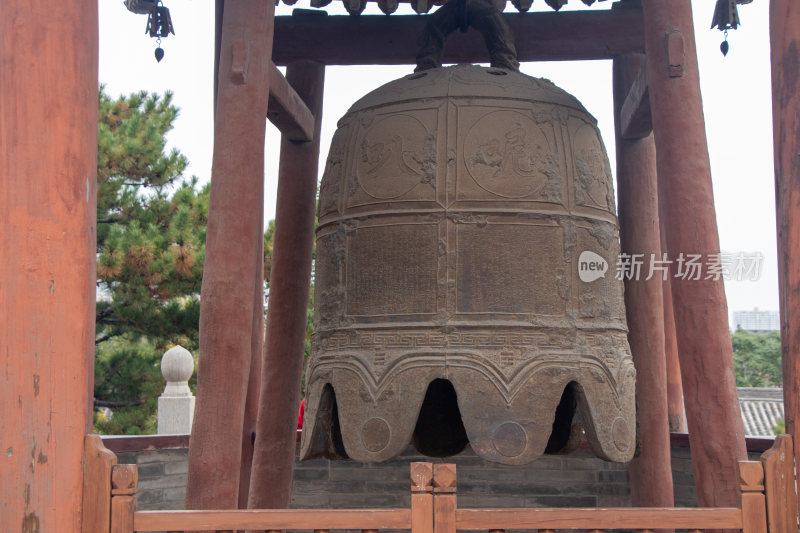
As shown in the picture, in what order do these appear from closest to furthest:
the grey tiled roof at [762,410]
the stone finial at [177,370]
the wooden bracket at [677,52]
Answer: the wooden bracket at [677,52]
the stone finial at [177,370]
the grey tiled roof at [762,410]

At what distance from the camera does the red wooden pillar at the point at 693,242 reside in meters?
3.86

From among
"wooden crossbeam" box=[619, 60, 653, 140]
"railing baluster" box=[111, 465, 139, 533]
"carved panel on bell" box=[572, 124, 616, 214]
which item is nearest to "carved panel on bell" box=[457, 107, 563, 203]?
"carved panel on bell" box=[572, 124, 616, 214]

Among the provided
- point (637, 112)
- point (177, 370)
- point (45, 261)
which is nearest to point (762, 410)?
point (177, 370)

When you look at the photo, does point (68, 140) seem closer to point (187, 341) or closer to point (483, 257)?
point (483, 257)

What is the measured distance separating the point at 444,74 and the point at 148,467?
373cm

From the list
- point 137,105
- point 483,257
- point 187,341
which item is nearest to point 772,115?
point 483,257

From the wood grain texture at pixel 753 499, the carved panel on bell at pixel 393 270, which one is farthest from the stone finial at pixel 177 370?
the wood grain texture at pixel 753 499

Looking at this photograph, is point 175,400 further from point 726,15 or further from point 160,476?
point 726,15

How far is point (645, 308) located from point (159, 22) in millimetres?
3215

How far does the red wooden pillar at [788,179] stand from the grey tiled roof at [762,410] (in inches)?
749

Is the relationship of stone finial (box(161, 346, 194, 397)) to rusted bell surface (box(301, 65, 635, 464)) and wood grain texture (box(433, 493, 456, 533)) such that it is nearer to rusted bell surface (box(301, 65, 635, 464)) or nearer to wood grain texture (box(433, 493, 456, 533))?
rusted bell surface (box(301, 65, 635, 464))

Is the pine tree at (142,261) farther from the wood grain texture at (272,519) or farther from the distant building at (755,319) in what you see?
the distant building at (755,319)

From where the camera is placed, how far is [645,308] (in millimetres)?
5523

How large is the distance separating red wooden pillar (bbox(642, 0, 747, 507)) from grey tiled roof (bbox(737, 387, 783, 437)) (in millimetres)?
18406
